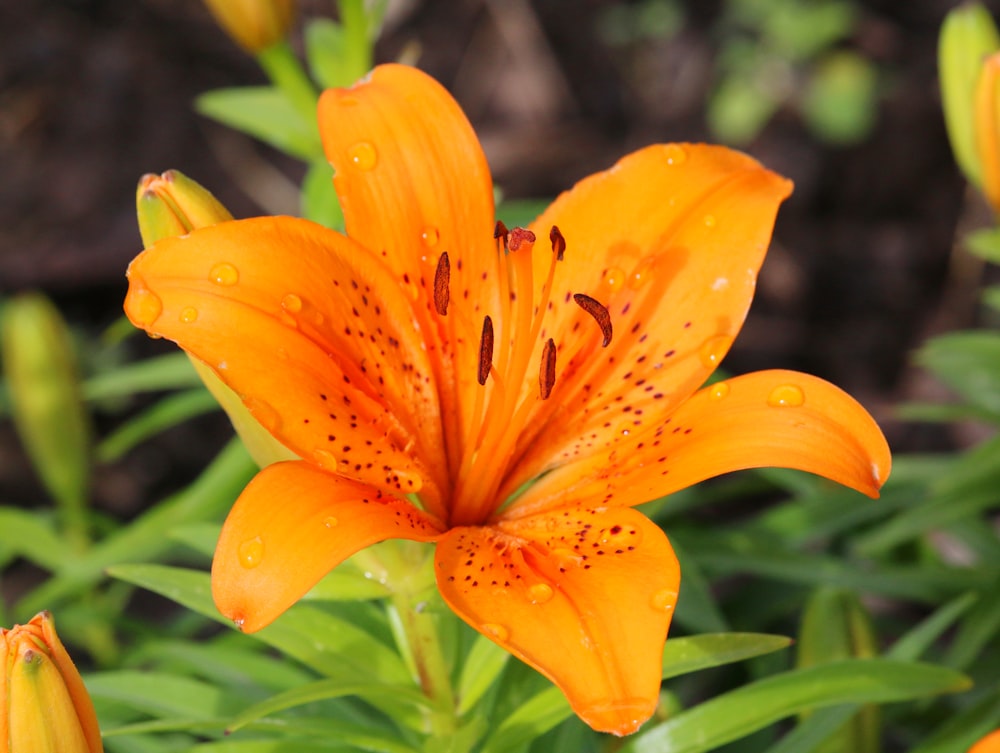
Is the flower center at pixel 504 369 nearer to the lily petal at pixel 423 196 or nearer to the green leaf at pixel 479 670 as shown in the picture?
the lily petal at pixel 423 196

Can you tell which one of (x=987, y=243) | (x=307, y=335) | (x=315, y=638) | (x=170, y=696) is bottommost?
(x=170, y=696)

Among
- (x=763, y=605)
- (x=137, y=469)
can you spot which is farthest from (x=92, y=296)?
(x=763, y=605)

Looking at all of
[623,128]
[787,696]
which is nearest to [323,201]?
[787,696]

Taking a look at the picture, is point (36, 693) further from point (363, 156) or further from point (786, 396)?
point (786, 396)

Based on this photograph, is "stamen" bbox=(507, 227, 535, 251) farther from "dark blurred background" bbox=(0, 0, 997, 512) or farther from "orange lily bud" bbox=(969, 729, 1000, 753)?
"dark blurred background" bbox=(0, 0, 997, 512)

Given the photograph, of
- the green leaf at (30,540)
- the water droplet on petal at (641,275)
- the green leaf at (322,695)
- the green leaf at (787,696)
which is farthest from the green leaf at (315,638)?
the green leaf at (30,540)

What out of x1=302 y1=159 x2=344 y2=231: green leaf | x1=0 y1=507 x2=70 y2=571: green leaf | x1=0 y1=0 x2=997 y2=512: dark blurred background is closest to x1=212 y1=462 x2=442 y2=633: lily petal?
x1=302 y1=159 x2=344 y2=231: green leaf
